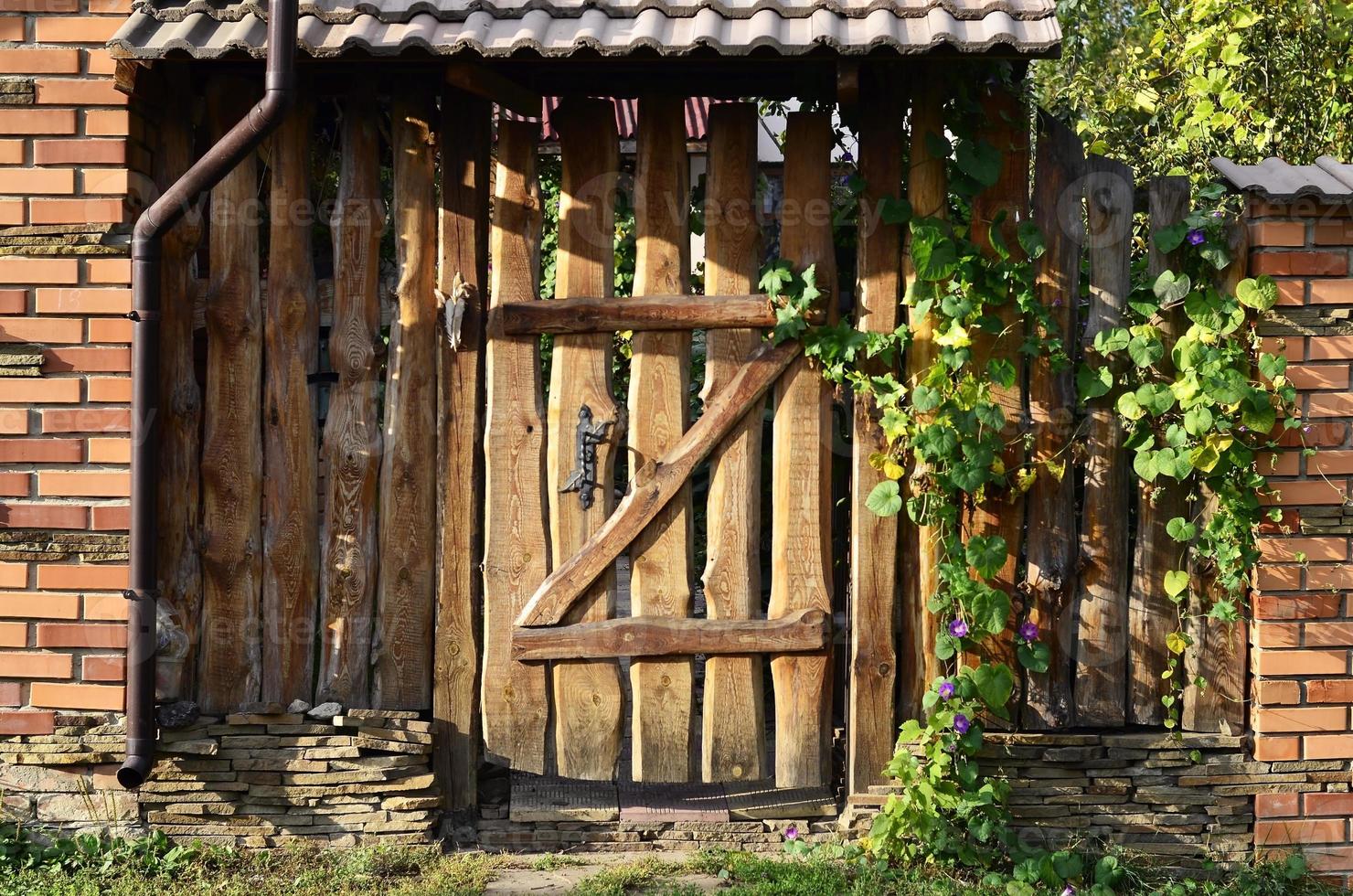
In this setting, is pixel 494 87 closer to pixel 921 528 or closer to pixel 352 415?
pixel 352 415

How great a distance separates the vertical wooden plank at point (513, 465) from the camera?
4.02m

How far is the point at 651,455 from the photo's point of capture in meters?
4.05

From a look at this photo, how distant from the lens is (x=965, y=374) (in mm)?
3887

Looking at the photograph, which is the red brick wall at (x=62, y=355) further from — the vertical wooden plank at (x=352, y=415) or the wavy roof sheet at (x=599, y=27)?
the vertical wooden plank at (x=352, y=415)

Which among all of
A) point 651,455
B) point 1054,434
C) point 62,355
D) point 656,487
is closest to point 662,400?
point 651,455

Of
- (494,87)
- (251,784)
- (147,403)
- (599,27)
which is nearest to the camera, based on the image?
(599,27)

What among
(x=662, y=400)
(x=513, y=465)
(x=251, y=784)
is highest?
Result: (x=662, y=400)

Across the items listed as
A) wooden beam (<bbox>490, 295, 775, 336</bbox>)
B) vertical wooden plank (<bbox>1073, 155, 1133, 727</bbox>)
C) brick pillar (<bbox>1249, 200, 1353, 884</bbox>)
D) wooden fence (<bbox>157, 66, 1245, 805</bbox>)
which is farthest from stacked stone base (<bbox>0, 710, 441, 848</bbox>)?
brick pillar (<bbox>1249, 200, 1353, 884</bbox>)

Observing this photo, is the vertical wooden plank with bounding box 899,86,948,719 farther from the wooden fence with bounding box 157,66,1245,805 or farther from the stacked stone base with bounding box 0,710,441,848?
the stacked stone base with bounding box 0,710,441,848

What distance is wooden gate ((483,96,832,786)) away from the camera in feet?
13.1

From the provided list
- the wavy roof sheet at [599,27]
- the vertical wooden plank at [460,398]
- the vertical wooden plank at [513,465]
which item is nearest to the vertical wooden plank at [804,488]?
the wavy roof sheet at [599,27]

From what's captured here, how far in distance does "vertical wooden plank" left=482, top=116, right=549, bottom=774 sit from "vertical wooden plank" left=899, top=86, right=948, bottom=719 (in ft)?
4.09

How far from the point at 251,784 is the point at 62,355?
1.52 meters

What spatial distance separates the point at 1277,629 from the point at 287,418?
3346 millimetres
